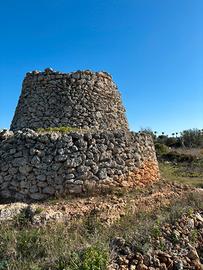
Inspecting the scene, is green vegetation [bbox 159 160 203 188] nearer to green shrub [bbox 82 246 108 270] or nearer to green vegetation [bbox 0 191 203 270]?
green vegetation [bbox 0 191 203 270]

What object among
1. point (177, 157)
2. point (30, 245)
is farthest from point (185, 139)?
point (30, 245)

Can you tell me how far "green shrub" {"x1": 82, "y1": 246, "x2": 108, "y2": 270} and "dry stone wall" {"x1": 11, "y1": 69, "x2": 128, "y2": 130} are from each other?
8.28 metres

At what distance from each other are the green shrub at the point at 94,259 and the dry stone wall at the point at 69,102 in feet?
27.1

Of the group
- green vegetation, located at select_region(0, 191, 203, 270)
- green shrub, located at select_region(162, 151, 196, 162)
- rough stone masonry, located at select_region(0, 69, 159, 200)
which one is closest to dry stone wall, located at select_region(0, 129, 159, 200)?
rough stone masonry, located at select_region(0, 69, 159, 200)

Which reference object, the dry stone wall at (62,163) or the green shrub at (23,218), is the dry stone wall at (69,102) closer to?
the dry stone wall at (62,163)

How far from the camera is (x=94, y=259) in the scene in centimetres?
445

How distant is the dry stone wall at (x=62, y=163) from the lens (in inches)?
372

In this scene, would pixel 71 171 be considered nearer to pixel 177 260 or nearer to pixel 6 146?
pixel 6 146

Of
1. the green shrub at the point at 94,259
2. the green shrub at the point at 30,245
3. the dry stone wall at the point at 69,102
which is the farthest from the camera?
the dry stone wall at the point at 69,102

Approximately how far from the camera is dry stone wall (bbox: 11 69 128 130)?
42.4 ft

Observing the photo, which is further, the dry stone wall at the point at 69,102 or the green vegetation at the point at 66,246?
the dry stone wall at the point at 69,102

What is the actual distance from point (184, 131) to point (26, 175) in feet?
108

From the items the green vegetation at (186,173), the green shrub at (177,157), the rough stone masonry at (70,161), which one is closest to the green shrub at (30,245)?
the rough stone masonry at (70,161)

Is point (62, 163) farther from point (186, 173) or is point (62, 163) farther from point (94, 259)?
point (186, 173)
